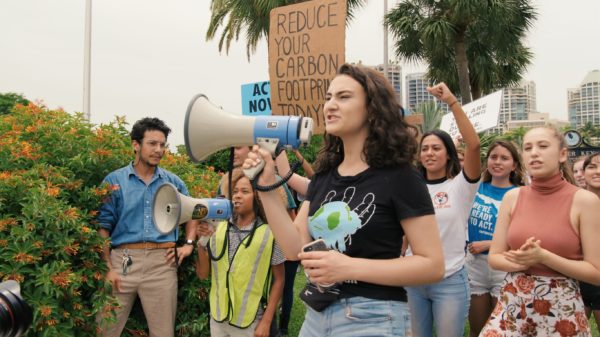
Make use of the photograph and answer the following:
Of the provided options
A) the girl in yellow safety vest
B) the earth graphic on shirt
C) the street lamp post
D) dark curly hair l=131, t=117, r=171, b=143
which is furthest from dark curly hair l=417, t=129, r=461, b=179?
the street lamp post

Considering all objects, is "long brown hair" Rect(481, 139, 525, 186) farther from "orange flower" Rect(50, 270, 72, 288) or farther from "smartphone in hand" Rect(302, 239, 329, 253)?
"orange flower" Rect(50, 270, 72, 288)

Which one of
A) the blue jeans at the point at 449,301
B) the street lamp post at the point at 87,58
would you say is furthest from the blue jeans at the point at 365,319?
the street lamp post at the point at 87,58

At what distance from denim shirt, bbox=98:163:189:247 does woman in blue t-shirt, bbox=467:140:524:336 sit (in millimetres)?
2108

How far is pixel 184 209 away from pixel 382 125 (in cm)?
128

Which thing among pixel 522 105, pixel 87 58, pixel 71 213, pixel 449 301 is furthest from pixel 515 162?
pixel 522 105

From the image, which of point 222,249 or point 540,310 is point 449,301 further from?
point 222,249

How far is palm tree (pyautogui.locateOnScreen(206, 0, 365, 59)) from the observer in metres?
16.4

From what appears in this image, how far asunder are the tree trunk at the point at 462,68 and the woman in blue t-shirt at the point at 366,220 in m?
14.3

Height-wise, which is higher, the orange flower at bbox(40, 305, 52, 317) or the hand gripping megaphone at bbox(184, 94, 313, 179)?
the hand gripping megaphone at bbox(184, 94, 313, 179)

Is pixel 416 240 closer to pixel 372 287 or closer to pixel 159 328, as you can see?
pixel 372 287

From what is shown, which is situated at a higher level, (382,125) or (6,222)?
(382,125)

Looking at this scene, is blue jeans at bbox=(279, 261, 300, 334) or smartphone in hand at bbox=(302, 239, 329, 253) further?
blue jeans at bbox=(279, 261, 300, 334)

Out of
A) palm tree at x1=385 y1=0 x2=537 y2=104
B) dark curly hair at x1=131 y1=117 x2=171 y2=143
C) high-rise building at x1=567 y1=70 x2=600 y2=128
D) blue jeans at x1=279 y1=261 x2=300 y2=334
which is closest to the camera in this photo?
dark curly hair at x1=131 y1=117 x2=171 y2=143

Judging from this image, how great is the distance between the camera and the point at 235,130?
1940 millimetres
